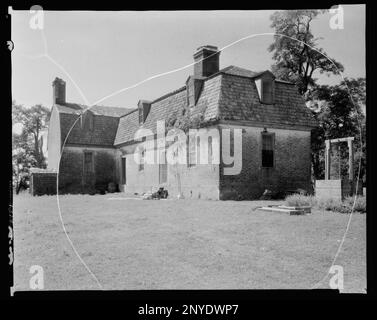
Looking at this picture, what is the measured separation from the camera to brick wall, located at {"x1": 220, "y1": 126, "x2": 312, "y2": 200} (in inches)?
492

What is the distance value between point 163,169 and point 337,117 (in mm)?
7218

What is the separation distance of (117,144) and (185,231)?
1451cm

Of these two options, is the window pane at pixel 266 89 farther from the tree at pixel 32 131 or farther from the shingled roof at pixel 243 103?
the tree at pixel 32 131

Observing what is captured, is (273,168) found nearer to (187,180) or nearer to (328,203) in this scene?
(187,180)

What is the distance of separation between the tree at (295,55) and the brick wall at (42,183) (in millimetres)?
10496

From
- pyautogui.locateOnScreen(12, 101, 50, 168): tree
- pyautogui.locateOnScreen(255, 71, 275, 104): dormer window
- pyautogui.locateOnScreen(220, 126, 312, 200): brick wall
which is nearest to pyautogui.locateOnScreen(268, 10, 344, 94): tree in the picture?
pyautogui.locateOnScreen(255, 71, 275, 104): dormer window

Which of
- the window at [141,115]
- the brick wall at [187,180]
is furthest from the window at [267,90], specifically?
the window at [141,115]

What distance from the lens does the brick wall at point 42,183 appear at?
572 inches

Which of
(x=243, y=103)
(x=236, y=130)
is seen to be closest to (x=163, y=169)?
(x=236, y=130)

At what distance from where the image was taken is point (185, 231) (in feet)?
22.5

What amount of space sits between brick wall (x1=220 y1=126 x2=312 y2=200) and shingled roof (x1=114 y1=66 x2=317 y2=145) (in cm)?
44

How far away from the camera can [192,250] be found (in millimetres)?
5742
